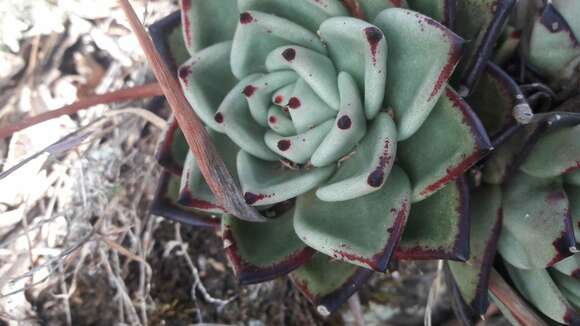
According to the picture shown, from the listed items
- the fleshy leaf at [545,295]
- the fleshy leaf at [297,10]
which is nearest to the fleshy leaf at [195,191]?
the fleshy leaf at [297,10]

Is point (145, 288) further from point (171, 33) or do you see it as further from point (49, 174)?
point (171, 33)

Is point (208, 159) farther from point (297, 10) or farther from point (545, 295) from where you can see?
point (545, 295)

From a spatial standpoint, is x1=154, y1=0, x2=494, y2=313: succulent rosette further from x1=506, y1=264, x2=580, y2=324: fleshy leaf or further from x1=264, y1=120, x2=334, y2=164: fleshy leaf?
x1=506, y1=264, x2=580, y2=324: fleshy leaf

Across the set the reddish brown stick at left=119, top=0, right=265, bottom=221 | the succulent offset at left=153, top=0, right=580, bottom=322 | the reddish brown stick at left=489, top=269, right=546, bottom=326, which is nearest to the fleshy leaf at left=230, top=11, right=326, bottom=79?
the succulent offset at left=153, top=0, right=580, bottom=322

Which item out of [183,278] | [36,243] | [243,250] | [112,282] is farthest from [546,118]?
[36,243]

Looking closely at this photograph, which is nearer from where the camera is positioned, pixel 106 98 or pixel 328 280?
pixel 328 280

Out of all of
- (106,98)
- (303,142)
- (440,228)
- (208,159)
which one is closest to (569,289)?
(440,228)
